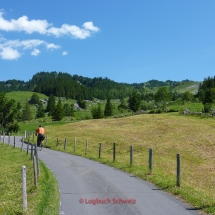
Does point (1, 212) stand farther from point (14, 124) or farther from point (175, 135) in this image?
point (14, 124)

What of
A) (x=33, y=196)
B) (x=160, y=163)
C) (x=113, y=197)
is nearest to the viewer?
(x=113, y=197)

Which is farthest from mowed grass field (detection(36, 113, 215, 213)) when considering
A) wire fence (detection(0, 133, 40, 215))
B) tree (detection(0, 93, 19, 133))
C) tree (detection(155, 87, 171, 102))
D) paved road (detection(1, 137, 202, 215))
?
tree (detection(155, 87, 171, 102))

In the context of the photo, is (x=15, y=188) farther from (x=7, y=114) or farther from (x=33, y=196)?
(x=7, y=114)

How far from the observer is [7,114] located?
294ft

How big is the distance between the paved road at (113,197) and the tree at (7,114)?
252 ft

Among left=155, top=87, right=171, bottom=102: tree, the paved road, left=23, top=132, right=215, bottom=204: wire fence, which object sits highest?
left=155, top=87, right=171, bottom=102: tree

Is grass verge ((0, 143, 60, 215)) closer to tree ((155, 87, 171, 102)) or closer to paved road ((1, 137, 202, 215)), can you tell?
paved road ((1, 137, 202, 215))

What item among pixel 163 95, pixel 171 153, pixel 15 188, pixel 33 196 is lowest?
pixel 171 153

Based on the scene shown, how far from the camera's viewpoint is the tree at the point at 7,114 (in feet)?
290

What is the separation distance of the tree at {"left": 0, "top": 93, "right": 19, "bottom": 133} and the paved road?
252ft

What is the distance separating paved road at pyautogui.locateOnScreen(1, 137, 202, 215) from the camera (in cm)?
963

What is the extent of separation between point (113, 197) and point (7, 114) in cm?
8377

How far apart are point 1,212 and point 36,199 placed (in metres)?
1.32

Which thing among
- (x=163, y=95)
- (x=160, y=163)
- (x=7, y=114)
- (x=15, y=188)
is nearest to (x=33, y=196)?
(x=15, y=188)
